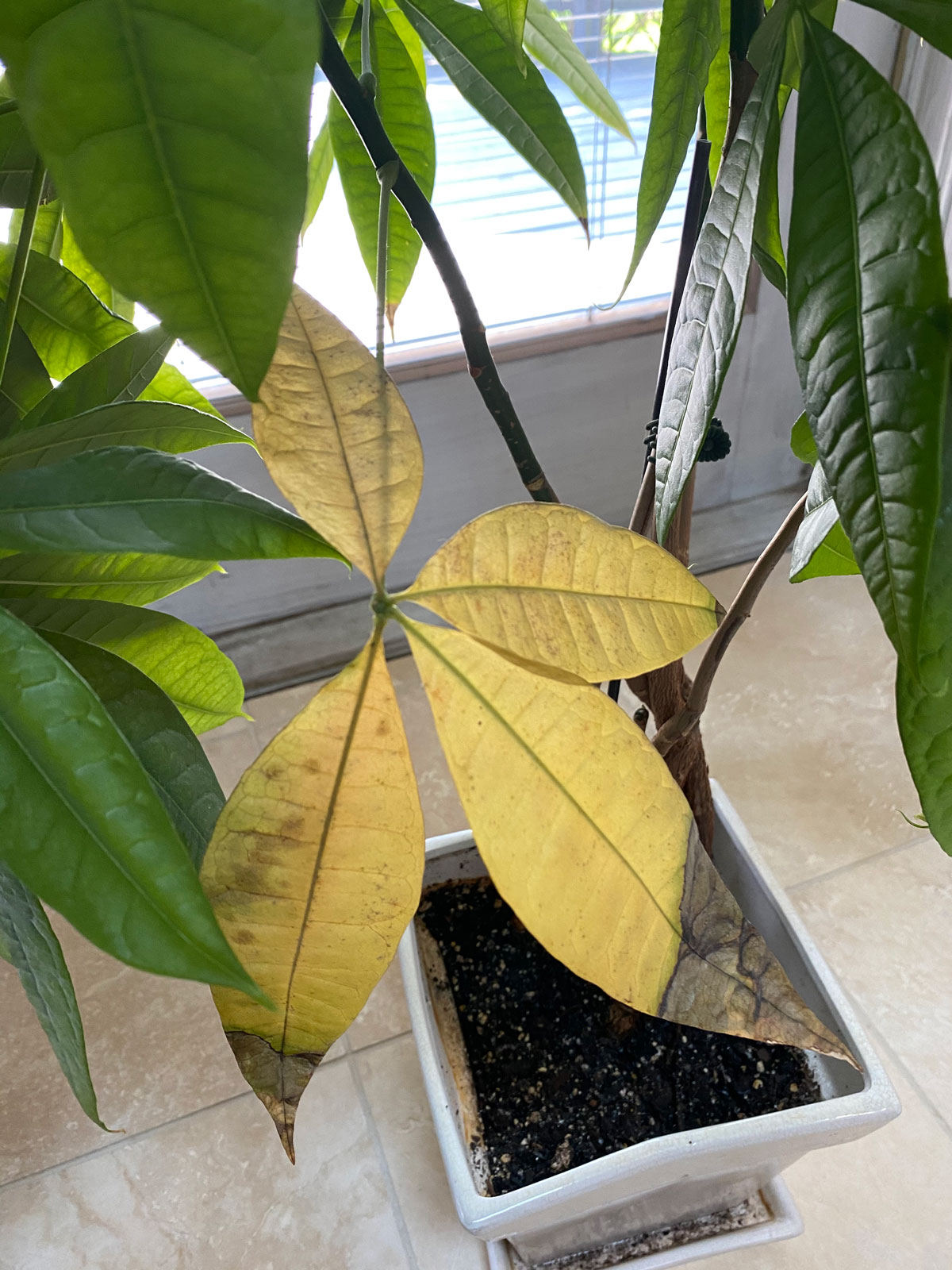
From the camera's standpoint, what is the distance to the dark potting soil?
581 mm

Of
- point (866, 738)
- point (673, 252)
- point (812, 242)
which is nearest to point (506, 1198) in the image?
point (812, 242)

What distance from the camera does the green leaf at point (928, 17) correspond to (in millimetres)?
227

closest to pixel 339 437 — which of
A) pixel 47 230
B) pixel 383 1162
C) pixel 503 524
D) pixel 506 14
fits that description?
pixel 503 524

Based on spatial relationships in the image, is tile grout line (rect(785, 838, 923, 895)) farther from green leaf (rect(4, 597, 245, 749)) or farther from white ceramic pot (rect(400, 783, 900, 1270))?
green leaf (rect(4, 597, 245, 749))

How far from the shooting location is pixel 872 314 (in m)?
0.21

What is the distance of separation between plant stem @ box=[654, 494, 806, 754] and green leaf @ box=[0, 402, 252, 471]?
9.8 inches

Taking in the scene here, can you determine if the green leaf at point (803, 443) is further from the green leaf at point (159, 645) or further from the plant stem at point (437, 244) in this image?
the green leaf at point (159, 645)

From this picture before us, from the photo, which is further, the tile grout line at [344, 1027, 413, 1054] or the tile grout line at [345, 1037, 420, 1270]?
the tile grout line at [344, 1027, 413, 1054]

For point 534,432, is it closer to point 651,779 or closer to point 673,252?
point 673,252

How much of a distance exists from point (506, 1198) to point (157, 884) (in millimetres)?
425

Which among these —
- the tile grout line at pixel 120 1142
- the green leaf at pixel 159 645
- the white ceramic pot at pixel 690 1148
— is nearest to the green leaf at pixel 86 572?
the green leaf at pixel 159 645

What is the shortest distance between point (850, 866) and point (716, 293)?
825 mm

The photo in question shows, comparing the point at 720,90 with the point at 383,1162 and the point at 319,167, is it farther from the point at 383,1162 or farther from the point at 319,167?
the point at 383,1162

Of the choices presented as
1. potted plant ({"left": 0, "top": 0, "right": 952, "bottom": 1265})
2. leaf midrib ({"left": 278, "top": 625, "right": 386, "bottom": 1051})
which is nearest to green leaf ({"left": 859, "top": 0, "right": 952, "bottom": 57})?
potted plant ({"left": 0, "top": 0, "right": 952, "bottom": 1265})
